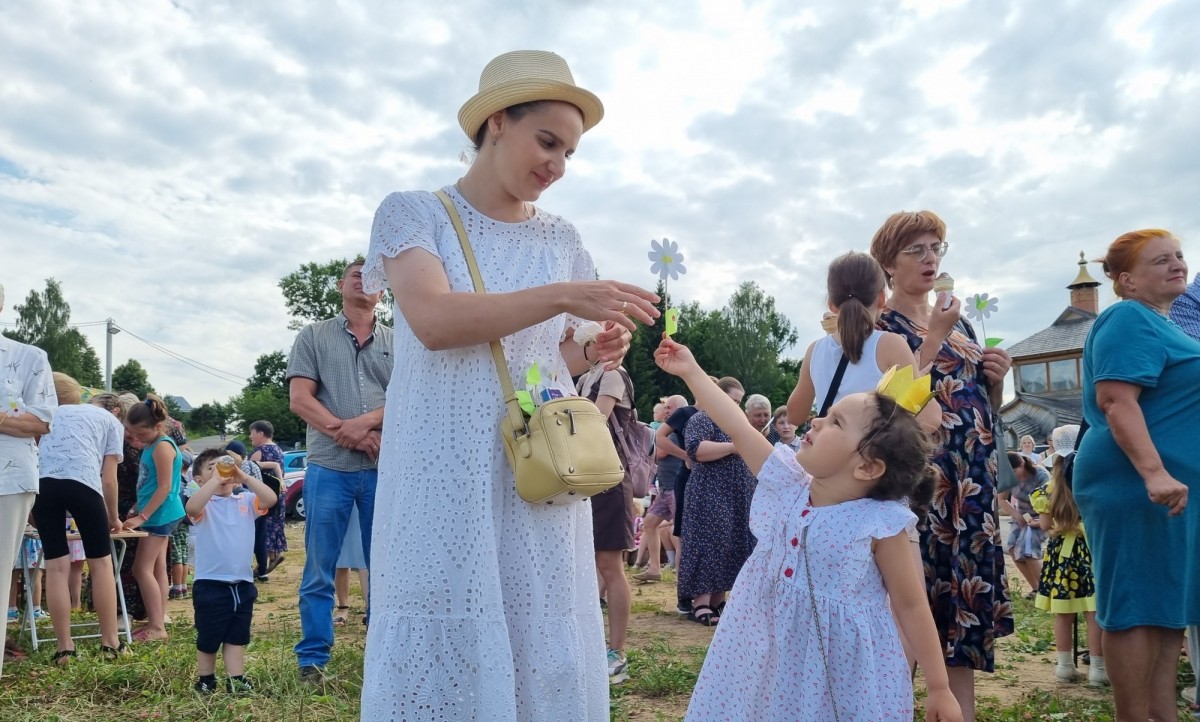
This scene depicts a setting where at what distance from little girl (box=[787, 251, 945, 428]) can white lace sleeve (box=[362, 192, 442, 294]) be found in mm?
1673

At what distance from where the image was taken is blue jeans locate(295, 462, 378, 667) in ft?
14.9

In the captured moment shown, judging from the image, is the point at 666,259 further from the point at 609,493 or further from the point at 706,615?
the point at 706,615

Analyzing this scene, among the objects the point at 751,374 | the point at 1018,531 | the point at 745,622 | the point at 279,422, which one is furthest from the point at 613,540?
the point at 279,422

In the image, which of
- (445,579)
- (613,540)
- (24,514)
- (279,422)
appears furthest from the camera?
(279,422)

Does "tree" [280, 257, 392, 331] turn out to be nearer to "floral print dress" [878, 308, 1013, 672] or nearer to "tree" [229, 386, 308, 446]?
"tree" [229, 386, 308, 446]

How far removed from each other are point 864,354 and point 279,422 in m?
63.1

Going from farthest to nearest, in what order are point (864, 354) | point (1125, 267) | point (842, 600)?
point (1125, 267) < point (864, 354) < point (842, 600)

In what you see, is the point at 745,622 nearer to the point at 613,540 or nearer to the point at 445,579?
the point at 445,579

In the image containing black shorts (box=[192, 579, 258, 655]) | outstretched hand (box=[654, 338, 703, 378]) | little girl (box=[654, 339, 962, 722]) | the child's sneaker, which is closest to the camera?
little girl (box=[654, 339, 962, 722])

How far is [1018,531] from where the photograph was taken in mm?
7652

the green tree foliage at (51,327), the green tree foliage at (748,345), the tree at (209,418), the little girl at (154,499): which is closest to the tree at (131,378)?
the tree at (209,418)

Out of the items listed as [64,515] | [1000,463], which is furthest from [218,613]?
[1000,463]

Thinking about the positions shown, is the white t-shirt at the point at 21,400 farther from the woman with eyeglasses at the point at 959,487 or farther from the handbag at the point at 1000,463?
the handbag at the point at 1000,463

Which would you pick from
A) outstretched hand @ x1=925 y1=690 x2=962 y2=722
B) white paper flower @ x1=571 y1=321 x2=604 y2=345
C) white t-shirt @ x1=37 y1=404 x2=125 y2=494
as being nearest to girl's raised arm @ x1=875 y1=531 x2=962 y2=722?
outstretched hand @ x1=925 y1=690 x2=962 y2=722
